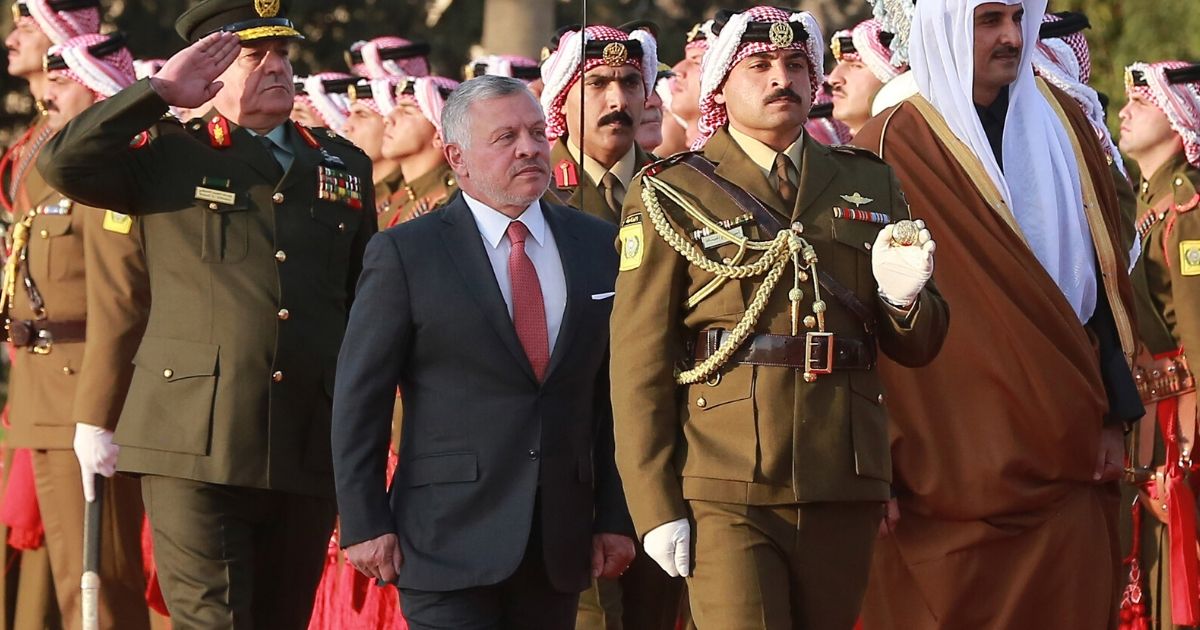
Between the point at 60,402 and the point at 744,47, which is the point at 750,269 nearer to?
the point at 744,47

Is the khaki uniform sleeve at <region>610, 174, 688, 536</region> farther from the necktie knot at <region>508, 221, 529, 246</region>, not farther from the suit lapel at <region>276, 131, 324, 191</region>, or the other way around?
the suit lapel at <region>276, 131, 324, 191</region>

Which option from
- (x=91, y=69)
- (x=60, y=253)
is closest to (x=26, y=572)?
(x=60, y=253)

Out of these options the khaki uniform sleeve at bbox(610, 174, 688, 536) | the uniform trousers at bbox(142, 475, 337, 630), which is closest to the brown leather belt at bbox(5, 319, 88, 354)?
the uniform trousers at bbox(142, 475, 337, 630)

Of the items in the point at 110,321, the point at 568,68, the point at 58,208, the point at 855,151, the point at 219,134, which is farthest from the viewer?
the point at 58,208

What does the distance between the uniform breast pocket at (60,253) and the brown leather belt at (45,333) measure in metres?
0.19

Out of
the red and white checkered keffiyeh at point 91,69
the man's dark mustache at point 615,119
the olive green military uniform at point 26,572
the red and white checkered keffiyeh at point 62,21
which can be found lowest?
the olive green military uniform at point 26,572

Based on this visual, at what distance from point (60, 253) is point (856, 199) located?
415 cm

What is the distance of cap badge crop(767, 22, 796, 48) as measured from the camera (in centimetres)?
644

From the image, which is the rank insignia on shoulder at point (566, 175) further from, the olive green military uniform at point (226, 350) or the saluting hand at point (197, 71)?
the saluting hand at point (197, 71)

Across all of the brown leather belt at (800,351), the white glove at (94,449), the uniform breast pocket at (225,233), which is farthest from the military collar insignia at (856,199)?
the white glove at (94,449)

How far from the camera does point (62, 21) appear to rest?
10.9 m

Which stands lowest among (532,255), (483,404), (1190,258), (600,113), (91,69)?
(483,404)

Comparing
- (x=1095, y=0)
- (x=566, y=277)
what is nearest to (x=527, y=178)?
(x=566, y=277)

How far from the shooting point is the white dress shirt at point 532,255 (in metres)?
6.47
